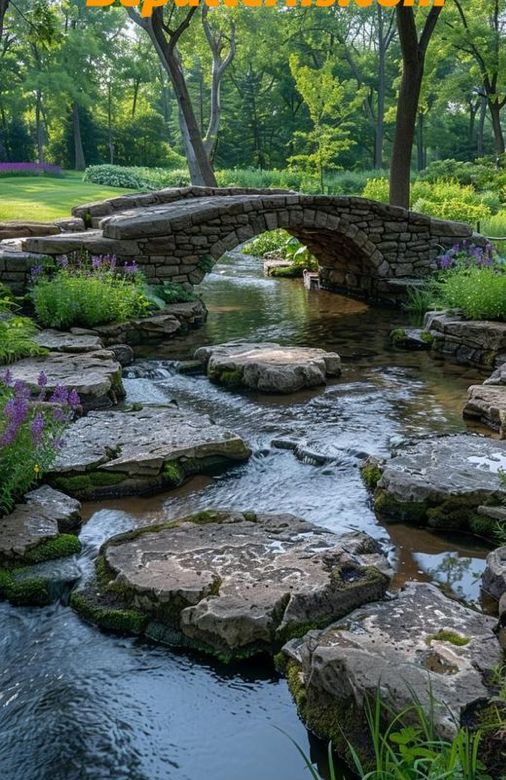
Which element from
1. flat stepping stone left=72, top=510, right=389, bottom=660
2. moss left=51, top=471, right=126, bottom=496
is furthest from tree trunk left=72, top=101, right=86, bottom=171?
flat stepping stone left=72, top=510, right=389, bottom=660

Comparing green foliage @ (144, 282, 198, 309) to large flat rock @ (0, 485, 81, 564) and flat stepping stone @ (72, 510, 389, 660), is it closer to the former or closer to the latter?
large flat rock @ (0, 485, 81, 564)

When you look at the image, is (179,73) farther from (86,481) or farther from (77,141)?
(77,141)

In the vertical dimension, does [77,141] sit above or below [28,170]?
above

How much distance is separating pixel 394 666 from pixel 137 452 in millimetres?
3252

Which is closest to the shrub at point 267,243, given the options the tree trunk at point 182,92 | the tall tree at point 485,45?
the tree trunk at point 182,92

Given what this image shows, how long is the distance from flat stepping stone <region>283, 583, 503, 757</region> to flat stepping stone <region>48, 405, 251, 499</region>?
241 cm

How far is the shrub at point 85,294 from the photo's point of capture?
10.2 metres

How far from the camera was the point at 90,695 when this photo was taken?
11.8 ft

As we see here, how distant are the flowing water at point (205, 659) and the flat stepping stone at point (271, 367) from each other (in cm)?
19

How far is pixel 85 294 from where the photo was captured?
33.9ft

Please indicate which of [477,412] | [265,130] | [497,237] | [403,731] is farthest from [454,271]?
[265,130]

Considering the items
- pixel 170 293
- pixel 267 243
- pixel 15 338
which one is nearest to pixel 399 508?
pixel 15 338

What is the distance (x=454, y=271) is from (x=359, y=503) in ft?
25.1

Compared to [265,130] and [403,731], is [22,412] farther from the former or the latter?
[265,130]
